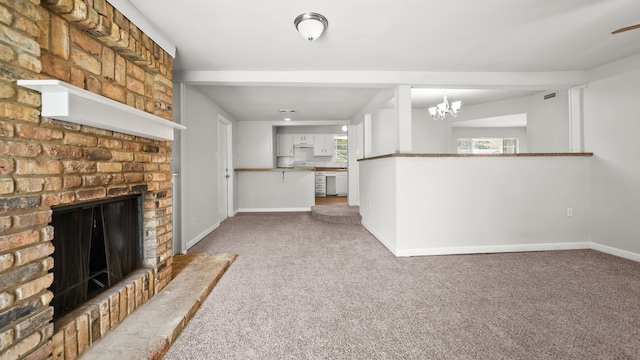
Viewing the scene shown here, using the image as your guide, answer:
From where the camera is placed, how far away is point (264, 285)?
2221 mm

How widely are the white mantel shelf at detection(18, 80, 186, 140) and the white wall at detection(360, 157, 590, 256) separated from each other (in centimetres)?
246

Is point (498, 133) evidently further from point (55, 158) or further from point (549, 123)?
point (55, 158)

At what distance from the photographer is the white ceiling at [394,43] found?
6.17 feet

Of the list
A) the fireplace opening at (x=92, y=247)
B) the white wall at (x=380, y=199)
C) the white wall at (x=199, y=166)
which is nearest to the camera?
the fireplace opening at (x=92, y=247)

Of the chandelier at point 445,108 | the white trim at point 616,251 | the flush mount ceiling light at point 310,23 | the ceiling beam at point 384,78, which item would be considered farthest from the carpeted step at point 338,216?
the flush mount ceiling light at point 310,23

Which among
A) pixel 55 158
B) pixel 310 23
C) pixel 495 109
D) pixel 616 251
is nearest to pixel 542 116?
pixel 495 109

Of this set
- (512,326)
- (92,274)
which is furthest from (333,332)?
(92,274)

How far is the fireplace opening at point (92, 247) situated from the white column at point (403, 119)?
2700 millimetres

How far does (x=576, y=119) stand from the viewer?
332cm

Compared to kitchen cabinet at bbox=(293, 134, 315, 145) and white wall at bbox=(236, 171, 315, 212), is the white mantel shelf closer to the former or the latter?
white wall at bbox=(236, 171, 315, 212)

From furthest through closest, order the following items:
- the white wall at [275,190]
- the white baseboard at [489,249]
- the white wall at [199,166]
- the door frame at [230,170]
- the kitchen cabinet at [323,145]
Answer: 1. the kitchen cabinet at [323,145]
2. the white wall at [275,190]
3. the door frame at [230,170]
4. the white wall at [199,166]
5. the white baseboard at [489,249]

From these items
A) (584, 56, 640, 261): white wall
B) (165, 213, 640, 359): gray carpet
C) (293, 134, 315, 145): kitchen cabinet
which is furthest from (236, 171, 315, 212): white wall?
(584, 56, 640, 261): white wall

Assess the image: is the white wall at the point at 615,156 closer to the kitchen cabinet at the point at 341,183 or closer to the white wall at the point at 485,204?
the white wall at the point at 485,204

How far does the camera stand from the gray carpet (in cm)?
145
